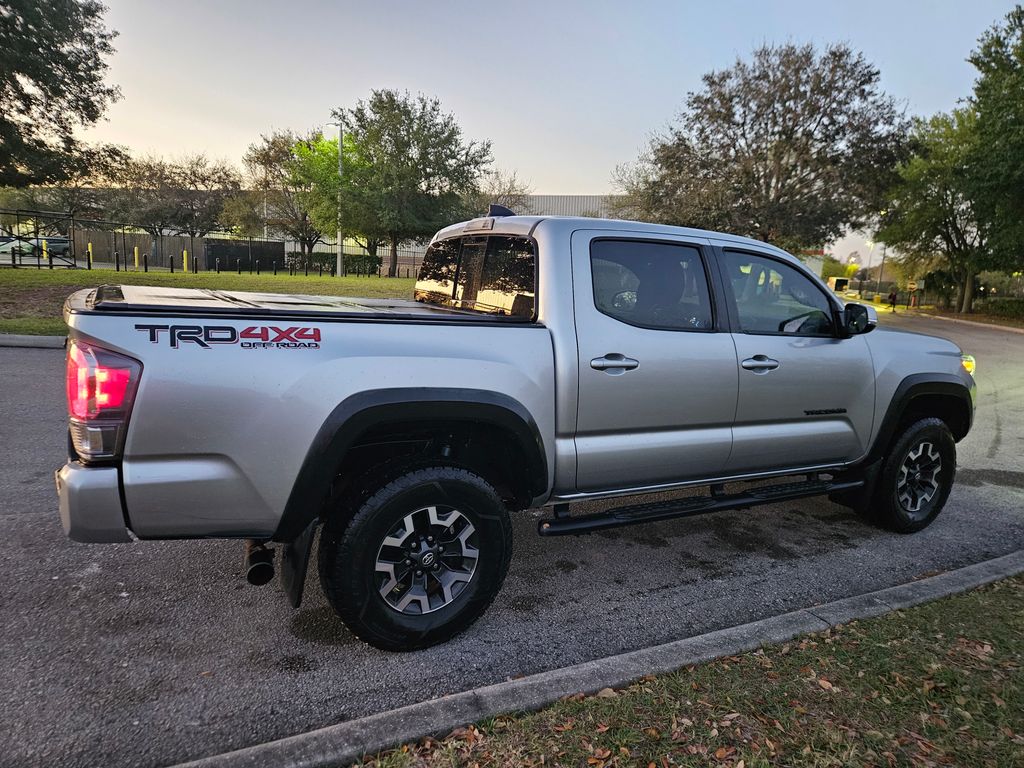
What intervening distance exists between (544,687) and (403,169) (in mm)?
38664

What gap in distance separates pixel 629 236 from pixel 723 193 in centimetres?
3085

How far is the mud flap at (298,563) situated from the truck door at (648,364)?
51.9 inches

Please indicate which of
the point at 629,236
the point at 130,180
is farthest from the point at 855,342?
the point at 130,180

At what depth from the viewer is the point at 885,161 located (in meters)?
31.8

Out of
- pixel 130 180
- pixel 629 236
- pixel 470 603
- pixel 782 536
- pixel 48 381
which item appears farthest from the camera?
pixel 130 180

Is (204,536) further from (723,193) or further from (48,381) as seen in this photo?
(723,193)

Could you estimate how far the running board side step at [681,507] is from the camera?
3387 millimetres

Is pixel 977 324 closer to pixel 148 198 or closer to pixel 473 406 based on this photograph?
pixel 473 406

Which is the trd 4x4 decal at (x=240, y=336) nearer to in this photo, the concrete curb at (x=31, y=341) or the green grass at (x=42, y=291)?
the concrete curb at (x=31, y=341)

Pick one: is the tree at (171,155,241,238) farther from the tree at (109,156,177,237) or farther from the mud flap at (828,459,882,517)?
the mud flap at (828,459,882,517)

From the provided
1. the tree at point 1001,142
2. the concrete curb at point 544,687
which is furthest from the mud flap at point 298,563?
the tree at point 1001,142

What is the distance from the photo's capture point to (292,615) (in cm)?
328

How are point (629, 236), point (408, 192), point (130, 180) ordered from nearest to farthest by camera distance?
point (629, 236), point (408, 192), point (130, 180)

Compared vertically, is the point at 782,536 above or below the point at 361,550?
below
